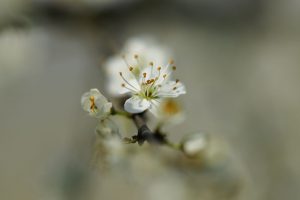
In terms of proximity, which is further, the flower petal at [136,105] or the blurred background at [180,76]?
the blurred background at [180,76]

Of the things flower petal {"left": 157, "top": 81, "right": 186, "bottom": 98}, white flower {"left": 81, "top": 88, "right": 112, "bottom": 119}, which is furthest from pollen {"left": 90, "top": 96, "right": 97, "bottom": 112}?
flower petal {"left": 157, "top": 81, "right": 186, "bottom": 98}

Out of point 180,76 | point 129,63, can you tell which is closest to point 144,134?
point 129,63

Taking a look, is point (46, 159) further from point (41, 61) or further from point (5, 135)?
point (41, 61)

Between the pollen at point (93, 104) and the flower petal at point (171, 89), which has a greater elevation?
the flower petal at point (171, 89)

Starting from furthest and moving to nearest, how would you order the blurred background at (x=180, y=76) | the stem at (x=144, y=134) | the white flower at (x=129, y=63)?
the blurred background at (x=180, y=76) → the white flower at (x=129, y=63) → the stem at (x=144, y=134)

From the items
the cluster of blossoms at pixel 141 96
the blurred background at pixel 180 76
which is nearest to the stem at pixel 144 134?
the cluster of blossoms at pixel 141 96

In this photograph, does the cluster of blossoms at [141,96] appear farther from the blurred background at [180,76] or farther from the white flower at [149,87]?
the blurred background at [180,76]

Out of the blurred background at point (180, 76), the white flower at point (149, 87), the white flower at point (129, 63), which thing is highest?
the blurred background at point (180, 76)
